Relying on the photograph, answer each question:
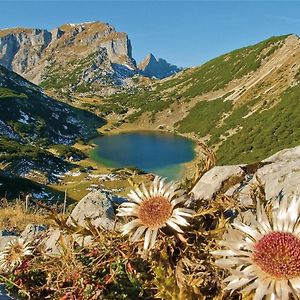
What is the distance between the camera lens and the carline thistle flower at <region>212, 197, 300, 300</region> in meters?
Answer: 2.14

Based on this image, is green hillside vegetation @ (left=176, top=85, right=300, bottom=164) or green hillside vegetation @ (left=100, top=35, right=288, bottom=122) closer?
green hillside vegetation @ (left=176, top=85, right=300, bottom=164)

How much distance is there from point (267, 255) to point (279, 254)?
60 millimetres

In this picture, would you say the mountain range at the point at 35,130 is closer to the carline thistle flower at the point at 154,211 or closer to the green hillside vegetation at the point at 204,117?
the green hillside vegetation at the point at 204,117

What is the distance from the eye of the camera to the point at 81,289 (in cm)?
266

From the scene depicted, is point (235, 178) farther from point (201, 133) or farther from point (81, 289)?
point (201, 133)

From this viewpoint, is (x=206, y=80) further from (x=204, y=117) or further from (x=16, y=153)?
(x=16, y=153)

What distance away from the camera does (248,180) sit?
429 centimetres

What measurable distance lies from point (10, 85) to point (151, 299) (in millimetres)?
159044

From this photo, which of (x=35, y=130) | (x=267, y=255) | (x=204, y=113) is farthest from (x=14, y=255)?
(x=204, y=113)

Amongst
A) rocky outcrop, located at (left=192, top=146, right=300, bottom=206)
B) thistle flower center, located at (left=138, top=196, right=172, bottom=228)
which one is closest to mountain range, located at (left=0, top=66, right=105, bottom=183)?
rocky outcrop, located at (left=192, top=146, right=300, bottom=206)

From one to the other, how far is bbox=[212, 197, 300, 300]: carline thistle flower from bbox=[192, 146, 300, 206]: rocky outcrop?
1.02 m

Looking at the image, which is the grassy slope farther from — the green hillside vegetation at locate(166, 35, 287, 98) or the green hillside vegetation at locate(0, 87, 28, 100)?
the green hillside vegetation at locate(0, 87, 28, 100)

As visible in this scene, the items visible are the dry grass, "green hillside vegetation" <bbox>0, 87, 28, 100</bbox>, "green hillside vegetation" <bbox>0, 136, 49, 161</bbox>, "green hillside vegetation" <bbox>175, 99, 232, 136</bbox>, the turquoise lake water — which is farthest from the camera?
"green hillside vegetation" <bbox>0, 87, 28, 100</bbox>

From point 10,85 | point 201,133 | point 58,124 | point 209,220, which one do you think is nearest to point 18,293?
point 209,220
